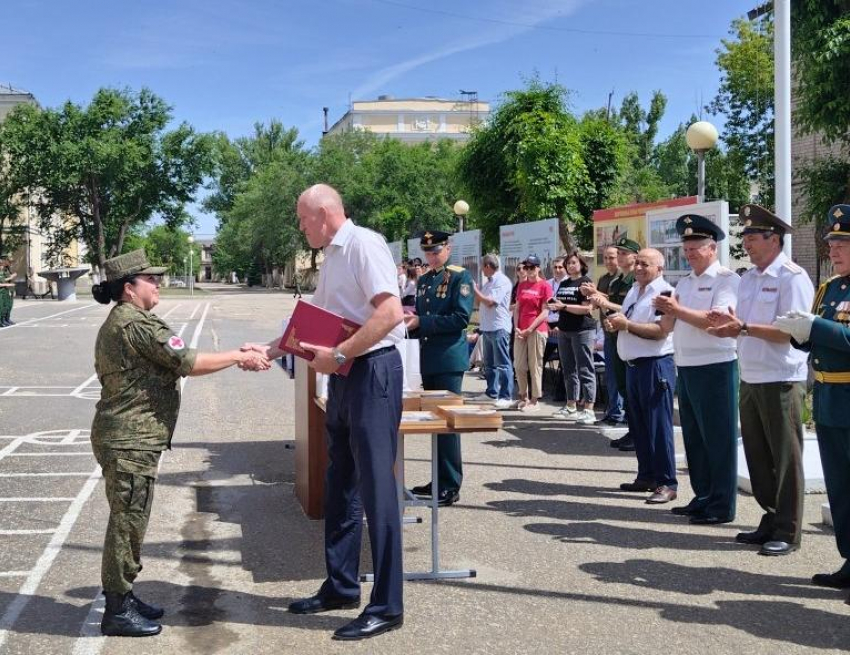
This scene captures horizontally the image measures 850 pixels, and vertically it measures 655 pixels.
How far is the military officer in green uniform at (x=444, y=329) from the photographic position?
6.70 metres

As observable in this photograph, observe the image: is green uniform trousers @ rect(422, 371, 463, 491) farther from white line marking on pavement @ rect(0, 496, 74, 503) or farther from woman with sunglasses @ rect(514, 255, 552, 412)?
woman with sunglasses @ rect(514, 255, 552, 412)

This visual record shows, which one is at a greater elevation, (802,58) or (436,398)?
(802,58)

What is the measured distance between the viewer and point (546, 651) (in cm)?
412

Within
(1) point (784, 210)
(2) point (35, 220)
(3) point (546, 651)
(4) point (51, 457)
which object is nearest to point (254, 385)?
(4) point (51, 457)

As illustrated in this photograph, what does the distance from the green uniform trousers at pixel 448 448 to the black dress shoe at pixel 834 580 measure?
103 inches

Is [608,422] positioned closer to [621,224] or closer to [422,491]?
[621,224]

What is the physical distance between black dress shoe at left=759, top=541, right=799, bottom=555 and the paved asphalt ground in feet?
0.22

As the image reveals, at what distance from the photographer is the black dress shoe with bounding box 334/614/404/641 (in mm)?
4223

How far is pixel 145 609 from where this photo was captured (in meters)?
4.46

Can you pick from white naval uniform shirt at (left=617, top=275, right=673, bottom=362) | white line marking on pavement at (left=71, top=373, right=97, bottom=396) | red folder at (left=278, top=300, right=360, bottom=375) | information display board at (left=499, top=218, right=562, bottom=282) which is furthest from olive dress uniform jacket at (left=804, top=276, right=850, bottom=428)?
white line marking on pavement at (left=71, top=373, right=97, bottom=396)

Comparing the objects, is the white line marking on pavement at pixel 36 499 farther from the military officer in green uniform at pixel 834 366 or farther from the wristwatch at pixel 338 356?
the military officer in green uniform at pixel 834 366

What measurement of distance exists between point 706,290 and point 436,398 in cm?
201

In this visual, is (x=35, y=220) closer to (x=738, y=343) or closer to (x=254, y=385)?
(x=254, y=385)

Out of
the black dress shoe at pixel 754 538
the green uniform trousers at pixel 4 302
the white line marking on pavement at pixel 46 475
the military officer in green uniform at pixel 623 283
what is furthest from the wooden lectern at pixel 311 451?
the green uniform trousers at pixel 4 302
